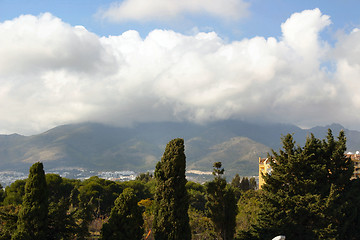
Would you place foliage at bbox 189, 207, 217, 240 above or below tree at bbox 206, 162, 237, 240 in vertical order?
below

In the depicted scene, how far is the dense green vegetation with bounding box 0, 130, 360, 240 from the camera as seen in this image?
1209 centimetres

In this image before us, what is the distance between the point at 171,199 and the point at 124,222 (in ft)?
8.79

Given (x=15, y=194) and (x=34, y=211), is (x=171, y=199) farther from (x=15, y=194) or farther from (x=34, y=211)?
(x=15, y=194)

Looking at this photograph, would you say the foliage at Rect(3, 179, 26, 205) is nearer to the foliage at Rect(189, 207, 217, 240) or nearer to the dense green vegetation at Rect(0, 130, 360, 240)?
the dense green vegetation at Rect(0, 130, 360, 240)

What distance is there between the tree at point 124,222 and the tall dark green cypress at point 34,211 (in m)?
2.30

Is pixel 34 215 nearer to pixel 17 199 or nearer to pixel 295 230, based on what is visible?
pixel 295 230

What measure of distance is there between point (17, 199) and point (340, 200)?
25999 mm

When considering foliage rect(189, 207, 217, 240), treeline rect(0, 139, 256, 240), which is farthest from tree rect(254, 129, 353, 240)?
foliage rect(189, 207, 217, 240)

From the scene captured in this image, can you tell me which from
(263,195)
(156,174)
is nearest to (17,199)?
(156,174)

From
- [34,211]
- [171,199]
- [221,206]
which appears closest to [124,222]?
[171,199]

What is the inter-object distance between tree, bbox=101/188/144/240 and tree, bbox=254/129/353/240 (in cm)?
710

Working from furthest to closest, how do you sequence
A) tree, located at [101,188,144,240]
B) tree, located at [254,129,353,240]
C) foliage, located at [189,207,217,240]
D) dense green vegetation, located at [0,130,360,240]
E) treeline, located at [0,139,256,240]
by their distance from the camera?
1. foliage, located at [189,207,217,240]
2. tree, located at [254,129,353,240]
3. tree, located at [101,188,144,240]
4. dense green vegetation, located at [0,130,360,240]
5. treeline, located at [0,139,256,240]

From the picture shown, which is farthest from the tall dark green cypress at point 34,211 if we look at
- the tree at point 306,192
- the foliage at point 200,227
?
the tree at point 306,192

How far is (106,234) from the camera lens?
12.4 m
